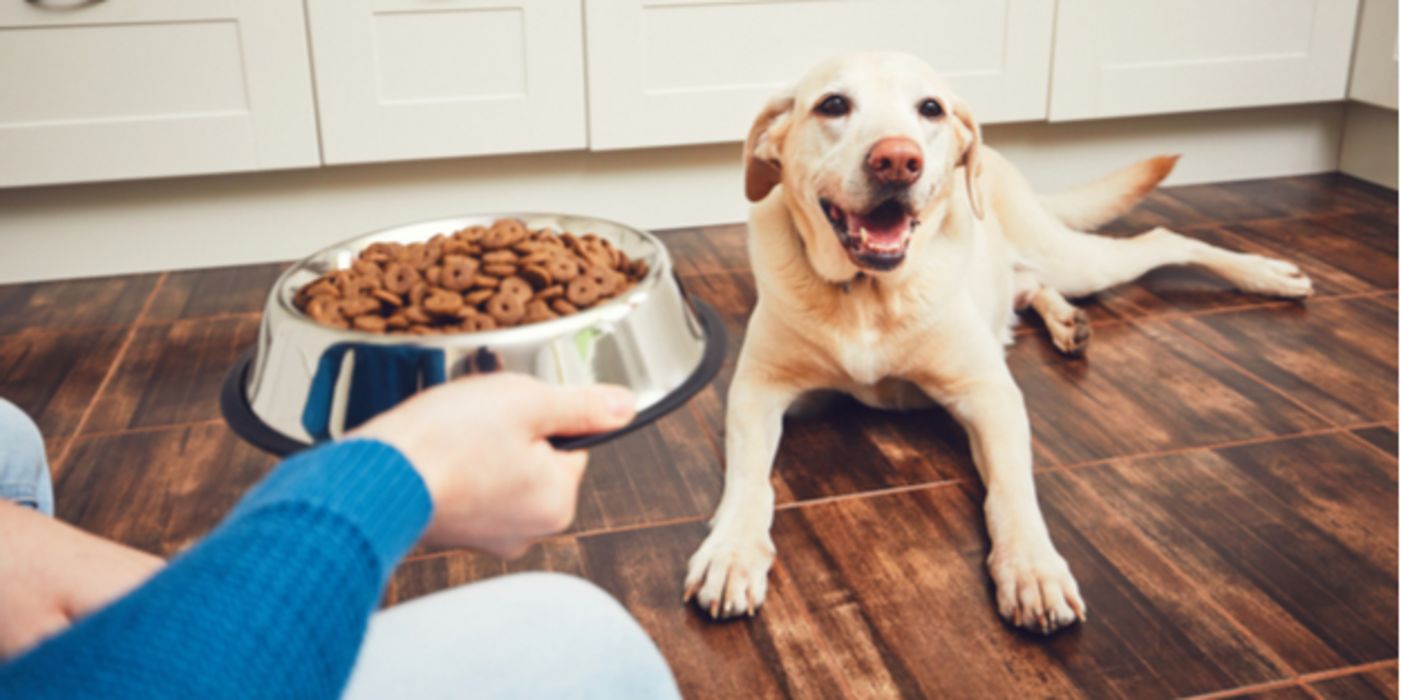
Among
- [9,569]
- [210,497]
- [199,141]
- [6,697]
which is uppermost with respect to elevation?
[6,697]

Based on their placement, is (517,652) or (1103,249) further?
(1103,249)

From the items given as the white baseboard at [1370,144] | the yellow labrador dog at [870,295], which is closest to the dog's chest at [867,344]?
the yellow labrador dog at [870,295]

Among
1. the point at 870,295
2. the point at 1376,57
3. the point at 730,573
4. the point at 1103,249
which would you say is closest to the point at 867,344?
the point at 870,295

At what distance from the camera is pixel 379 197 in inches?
121

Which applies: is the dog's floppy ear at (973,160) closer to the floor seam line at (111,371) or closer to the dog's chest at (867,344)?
the dog's chest at (867,344)

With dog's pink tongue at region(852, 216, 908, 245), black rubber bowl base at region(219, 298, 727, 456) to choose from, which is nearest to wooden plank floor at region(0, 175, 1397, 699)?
dog's pink tongue at region(852, 216, 908, 245)

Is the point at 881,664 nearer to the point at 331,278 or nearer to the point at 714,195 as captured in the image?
the point at 331,278

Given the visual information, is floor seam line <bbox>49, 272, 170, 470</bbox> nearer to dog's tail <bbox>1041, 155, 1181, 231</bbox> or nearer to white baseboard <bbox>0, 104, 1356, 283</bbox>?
white baseboard <bbox>0, 104, 1356, 283</bbox>

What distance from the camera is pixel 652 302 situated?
823mm

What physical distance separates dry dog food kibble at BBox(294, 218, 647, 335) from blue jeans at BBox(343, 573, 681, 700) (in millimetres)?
199

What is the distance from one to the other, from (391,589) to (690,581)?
40cm

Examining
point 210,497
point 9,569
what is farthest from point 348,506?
point 210,497

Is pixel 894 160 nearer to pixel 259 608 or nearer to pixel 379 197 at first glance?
pixel 259 608

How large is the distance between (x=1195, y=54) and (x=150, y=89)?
108 inches
